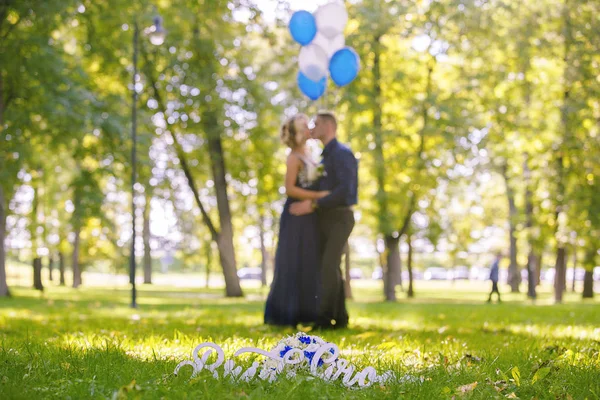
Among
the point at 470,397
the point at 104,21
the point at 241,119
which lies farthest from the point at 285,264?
the point at 241,119

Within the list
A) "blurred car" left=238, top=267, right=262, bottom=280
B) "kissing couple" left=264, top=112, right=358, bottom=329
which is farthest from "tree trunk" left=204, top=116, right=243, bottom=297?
"blurred car" left=238, top=267, right=262, bottom=280

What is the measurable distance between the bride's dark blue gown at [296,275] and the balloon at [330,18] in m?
3.37

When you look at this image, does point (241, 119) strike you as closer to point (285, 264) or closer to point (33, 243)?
point (33, 243)

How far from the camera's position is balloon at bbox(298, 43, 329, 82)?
9.51 m

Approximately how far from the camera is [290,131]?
309 inches

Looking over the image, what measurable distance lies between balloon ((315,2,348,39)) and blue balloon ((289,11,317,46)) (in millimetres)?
150

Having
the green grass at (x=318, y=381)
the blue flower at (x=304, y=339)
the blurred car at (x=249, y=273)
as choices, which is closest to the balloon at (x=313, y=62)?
the green grass at (x=318, y=381)

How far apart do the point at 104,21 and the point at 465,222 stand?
3246 cm

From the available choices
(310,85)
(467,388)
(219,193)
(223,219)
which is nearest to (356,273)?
(223,219)

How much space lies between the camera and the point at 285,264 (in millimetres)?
7695

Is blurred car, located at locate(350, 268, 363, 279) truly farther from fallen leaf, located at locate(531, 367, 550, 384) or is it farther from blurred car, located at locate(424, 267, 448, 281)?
fallen leaf, located at locate(531, 367, 550, 384)

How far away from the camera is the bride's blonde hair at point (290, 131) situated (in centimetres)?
782

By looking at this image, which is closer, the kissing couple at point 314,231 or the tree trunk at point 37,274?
the kissing couple at point 314,231

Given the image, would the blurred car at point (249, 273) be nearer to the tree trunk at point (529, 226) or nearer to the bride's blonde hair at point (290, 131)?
the tree trunk at point (529, 226)
